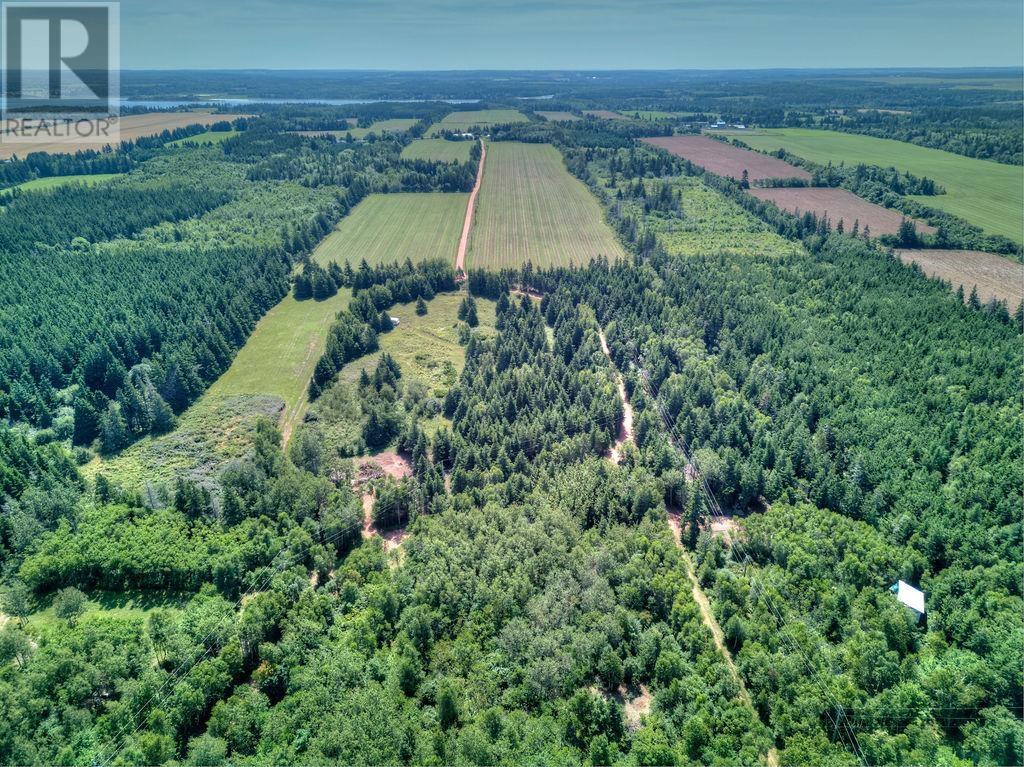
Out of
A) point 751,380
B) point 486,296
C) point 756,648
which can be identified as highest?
point 486,296

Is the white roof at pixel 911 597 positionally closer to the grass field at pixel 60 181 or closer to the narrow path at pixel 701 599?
the narrow path at pixel 701 599

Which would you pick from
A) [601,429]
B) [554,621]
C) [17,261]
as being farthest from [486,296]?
[17,261]

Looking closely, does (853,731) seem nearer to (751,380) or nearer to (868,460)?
(868,460)

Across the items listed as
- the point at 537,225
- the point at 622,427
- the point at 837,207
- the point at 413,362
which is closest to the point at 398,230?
the point at 537,225

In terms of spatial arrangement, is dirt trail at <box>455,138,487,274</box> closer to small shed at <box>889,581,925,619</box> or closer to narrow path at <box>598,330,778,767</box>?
narrow path at <box>598,330,778,767</box>

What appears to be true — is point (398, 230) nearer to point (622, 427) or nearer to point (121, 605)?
point (622, 427)

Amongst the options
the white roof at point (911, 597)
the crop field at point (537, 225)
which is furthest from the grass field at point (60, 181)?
the white roof at point (911, 597)
